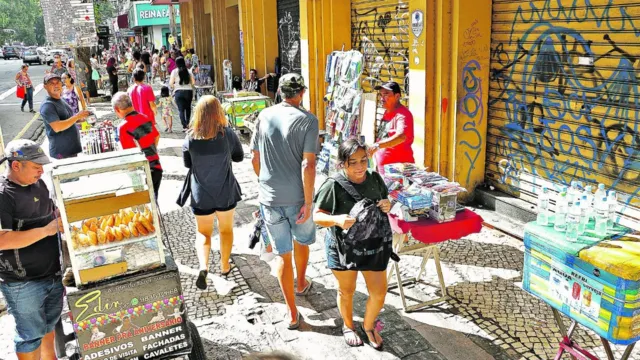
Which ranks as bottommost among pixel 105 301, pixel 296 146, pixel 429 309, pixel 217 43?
pixel 429 309

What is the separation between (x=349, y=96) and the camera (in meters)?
8.45

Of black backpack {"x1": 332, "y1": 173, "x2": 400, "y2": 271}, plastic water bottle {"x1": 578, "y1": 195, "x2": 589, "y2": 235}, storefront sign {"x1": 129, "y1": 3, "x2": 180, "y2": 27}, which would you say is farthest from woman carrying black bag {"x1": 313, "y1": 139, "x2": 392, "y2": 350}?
storefront sign {"x1": 129, "y1": 3, "x2": 180, "y2": 27}

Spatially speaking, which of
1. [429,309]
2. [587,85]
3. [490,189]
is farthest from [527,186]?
[429,309]

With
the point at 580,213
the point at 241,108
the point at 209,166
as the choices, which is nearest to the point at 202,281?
the point at 209,166

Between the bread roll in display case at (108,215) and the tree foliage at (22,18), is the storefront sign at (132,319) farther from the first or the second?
the tree foliage at (22,18)

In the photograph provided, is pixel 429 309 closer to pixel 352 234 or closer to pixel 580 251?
pixel 352 234

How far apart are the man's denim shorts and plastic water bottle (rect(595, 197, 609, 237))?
3.55 m

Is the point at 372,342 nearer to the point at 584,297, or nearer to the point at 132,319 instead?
the point at 584,297

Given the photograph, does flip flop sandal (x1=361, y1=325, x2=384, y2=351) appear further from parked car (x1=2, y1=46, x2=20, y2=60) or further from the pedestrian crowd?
parked car (x1=2, y1=46, x2=20, y2=60)

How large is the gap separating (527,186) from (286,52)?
9.21 metres

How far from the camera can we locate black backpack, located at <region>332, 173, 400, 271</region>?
3.71 metres

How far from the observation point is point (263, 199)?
446 cm

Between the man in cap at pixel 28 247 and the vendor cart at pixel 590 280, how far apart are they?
3.12 meters

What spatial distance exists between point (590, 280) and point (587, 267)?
8 centimetres
